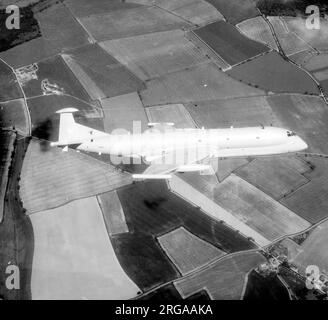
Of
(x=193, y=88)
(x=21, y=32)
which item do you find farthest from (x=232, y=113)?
(x=21, y=32)

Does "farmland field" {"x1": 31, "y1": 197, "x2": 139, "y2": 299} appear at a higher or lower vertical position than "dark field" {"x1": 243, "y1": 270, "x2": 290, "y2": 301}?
higher

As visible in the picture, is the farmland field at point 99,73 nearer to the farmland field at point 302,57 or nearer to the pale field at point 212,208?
the pale field at point 212,208

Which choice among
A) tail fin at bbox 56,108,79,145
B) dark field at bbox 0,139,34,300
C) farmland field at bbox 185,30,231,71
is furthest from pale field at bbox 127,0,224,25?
dark field at bbox 0,139,34,300

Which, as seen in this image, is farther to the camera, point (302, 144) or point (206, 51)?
point (206, 51)

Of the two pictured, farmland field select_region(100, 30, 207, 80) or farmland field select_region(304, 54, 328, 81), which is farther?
farmland field select_region(100, 30, 207, 80)

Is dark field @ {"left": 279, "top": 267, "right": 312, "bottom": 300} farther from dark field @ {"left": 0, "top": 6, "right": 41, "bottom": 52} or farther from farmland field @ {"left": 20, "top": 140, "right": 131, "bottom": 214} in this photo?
dark field @ {"left": 0, "top": 6, "right": 41, "bottom": 52}

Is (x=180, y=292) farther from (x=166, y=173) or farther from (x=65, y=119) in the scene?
(x=65, y=119)

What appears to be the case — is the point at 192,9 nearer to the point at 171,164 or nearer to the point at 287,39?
the point at 287,39
